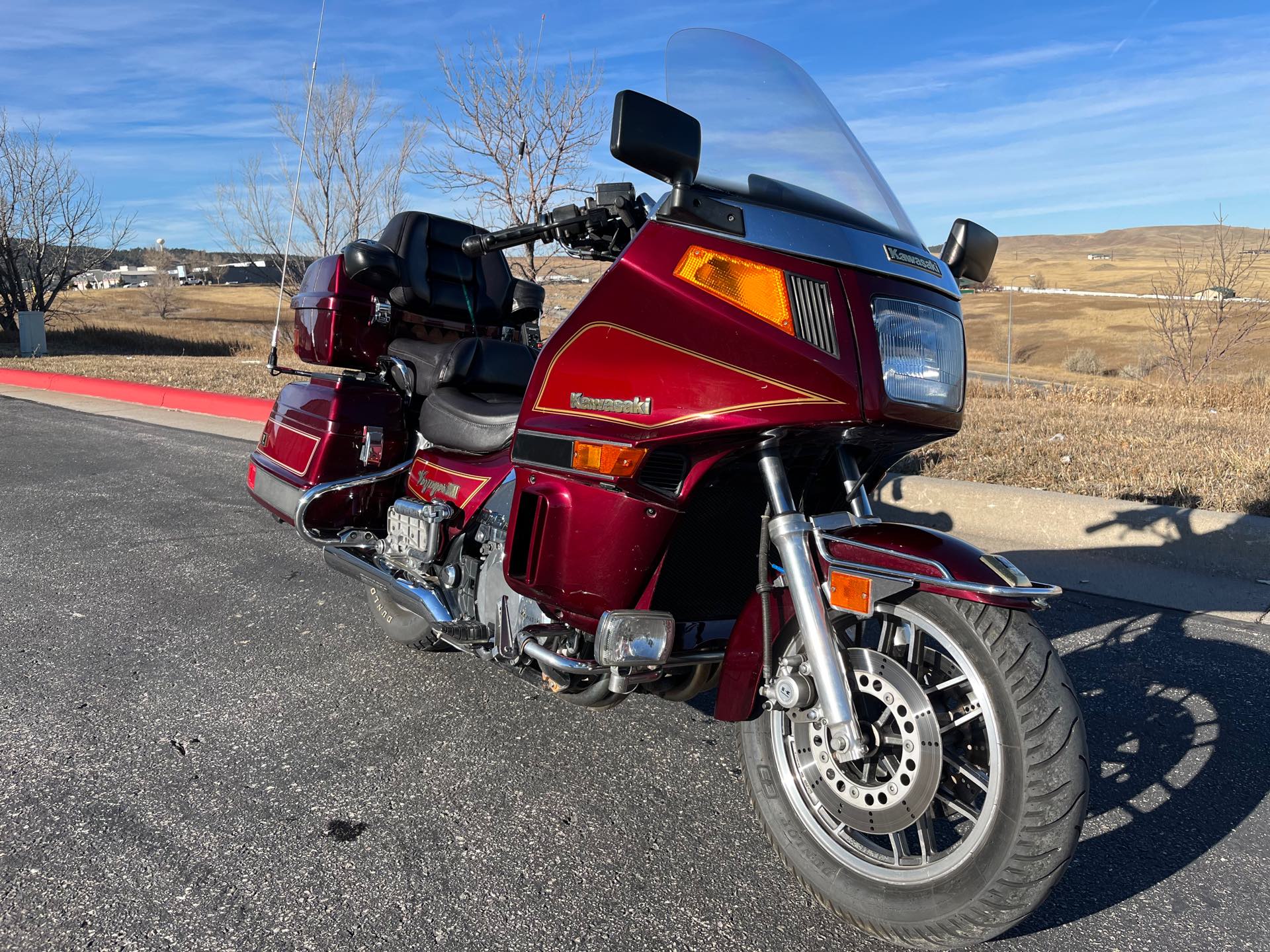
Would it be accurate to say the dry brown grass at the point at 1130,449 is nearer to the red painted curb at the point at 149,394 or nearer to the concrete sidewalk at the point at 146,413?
the red painted curb at the point at 149,394

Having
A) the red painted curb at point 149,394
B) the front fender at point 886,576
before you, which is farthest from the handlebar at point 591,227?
the red painted curb at point 149,394

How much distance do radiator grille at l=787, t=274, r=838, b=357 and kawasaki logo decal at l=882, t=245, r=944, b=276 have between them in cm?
27

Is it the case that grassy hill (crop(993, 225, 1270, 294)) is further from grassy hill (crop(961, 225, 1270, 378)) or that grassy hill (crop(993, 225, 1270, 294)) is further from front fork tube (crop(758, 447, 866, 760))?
front fork tube (crop(758, 447, 866, 760))

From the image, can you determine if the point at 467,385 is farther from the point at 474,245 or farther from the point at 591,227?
the point at 591,227

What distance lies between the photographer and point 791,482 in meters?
2.69

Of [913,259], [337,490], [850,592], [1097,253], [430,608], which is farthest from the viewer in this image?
[1097,253]

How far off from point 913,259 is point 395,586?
6.71ft

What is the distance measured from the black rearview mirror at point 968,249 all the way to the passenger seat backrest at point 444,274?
1.94m

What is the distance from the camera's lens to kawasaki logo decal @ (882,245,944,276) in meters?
2.46

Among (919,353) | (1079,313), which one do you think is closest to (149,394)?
(919,353)

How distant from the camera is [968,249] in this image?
3062 millimetres

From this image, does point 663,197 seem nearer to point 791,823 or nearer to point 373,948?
point 791,823

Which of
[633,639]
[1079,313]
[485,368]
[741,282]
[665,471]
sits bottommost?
[633,639]

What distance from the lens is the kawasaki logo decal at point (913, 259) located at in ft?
8.07
